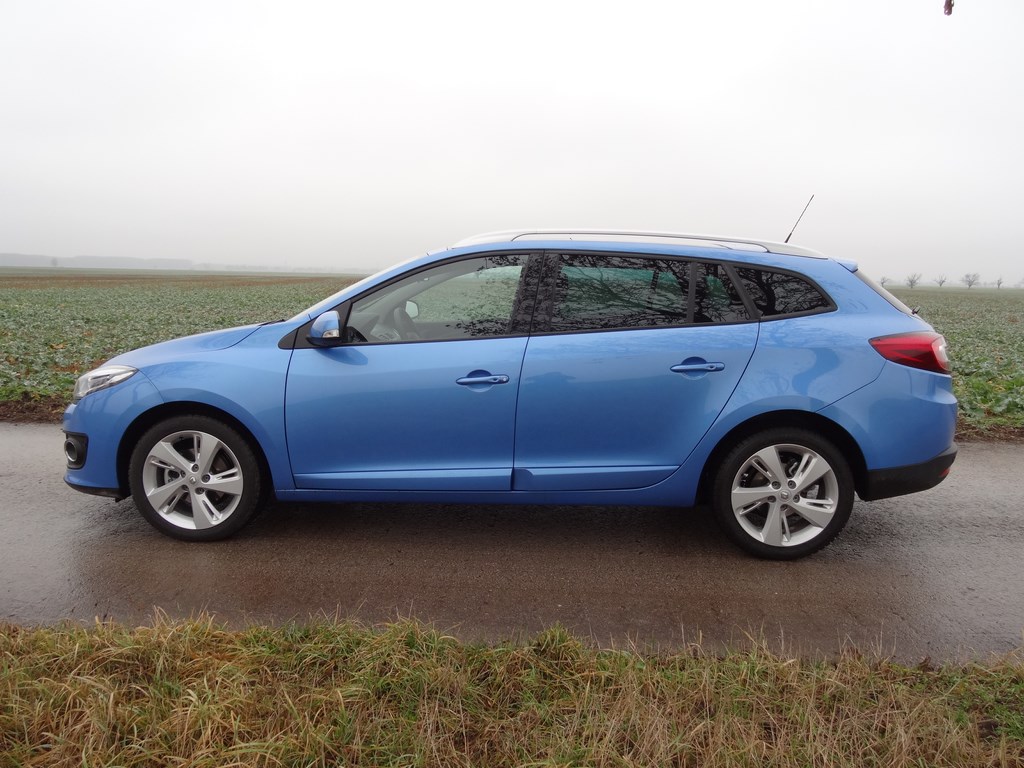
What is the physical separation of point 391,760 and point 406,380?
198cm

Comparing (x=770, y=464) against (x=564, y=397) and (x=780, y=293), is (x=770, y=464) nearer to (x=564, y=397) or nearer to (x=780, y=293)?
(x=780, y=293)

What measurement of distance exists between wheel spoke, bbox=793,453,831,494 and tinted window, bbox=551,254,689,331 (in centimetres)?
98

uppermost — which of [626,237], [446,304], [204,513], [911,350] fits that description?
[626,237]

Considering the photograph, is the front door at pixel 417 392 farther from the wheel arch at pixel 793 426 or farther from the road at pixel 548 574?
the wheel arch at pixel 793 426

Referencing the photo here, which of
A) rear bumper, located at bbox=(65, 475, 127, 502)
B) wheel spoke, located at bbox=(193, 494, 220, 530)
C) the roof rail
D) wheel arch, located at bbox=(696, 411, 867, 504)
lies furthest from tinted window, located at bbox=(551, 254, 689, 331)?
rear bumper, located at bbox=(65, 475, 127, 502)

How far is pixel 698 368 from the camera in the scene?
366 centimetres

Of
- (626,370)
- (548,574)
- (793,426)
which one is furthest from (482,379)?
(793,426)

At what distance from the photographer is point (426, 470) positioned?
12.4 ft

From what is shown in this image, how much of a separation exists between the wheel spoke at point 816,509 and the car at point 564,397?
12 millimetres

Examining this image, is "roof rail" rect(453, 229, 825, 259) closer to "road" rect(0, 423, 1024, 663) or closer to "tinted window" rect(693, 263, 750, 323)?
"tinted window" rect(693, 263, 750, 323)

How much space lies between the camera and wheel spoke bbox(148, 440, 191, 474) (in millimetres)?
3902

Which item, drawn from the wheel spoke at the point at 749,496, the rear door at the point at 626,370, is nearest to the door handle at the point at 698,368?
the rear door at the point at 626,370

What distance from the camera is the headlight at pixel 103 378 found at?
395cm

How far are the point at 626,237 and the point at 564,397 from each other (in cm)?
107
